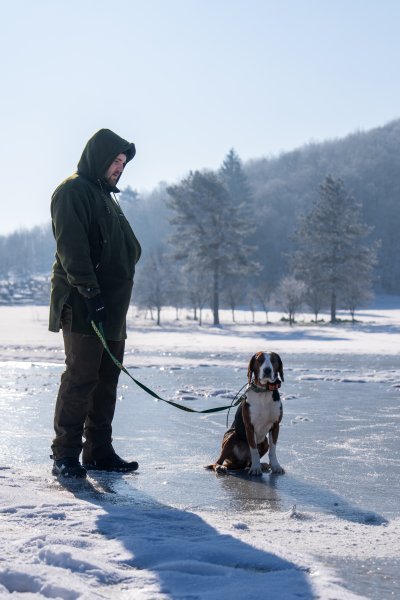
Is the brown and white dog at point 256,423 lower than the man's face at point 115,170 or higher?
lower

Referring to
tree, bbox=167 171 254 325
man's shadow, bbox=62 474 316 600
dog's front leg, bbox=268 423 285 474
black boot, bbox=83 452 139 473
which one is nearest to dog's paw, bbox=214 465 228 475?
dog's front leg, bbox=268 423 285 474

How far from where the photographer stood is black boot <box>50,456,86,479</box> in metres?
4.95

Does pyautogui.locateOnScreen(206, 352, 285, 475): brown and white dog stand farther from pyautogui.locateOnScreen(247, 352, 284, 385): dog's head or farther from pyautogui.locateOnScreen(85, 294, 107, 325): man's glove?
pyautogui.locateOnScreen(85, 294, 107, 325): man's glove

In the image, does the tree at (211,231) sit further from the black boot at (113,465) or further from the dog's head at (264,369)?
the black boot at (113,465)

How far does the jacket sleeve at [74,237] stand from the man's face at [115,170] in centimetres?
39

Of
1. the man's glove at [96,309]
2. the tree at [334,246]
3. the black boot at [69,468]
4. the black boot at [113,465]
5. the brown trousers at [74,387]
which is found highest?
the tree at [334,246]

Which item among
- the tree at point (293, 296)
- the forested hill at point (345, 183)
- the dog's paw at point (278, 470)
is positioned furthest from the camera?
the forested hill at point (345, 183)

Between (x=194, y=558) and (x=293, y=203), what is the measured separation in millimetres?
129530

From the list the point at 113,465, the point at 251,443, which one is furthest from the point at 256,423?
the point at 113,465

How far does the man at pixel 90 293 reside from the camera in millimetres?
4902

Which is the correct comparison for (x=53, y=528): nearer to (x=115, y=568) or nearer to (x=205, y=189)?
(x=115, y=568)

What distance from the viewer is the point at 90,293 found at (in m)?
4.83

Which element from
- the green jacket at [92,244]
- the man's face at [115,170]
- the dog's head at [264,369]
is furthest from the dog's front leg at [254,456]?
the man's face at [115,170]

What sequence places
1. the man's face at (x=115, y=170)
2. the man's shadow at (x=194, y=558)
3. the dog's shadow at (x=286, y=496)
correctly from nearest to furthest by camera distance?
1. the man's shadow at (x=194, y=558)
2. the dog's shadow at (x=286, y=496)
3. the man's face at (x=115, y=170)
